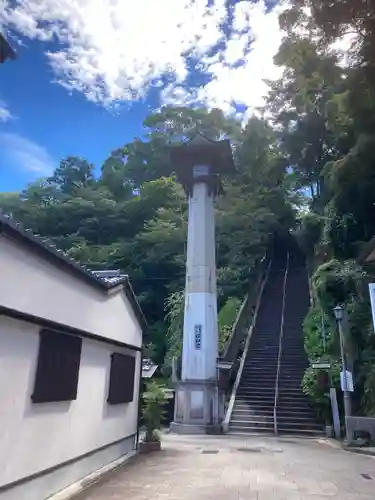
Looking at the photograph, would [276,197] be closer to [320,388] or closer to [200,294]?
[200,294]

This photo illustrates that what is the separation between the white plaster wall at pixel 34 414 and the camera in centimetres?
425

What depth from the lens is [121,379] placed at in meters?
7.70

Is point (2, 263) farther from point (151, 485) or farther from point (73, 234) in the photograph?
point (73, 234)

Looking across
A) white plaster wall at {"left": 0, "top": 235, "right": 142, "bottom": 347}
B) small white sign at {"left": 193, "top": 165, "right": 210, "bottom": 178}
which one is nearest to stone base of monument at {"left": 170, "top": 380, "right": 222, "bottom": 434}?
white plaster wall at {"left": 0, "top": 235, "right": 142, "bottom": 347}

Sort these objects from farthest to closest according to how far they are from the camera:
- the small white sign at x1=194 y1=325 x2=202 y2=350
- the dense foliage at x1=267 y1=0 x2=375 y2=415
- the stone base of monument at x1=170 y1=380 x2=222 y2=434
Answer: the small white sign at x1=194 y1=325 x2=202 y2=350
the stone base of monument at x1=170 y1=380 x2=222 y2=434
the dense foliage at x1=267 y1=0 x2=375 y2=415

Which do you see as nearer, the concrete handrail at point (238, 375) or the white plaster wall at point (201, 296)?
the concrete handrail at point (238, 375)

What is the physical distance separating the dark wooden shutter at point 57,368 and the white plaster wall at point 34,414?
10cm

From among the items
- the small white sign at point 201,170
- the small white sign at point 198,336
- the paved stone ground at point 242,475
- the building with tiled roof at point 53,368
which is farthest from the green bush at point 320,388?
the small white sign at point 201,170

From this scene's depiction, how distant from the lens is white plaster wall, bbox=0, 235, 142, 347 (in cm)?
444

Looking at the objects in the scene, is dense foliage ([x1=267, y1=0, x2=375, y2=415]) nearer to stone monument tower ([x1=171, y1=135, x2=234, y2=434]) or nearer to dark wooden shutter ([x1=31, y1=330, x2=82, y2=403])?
stone monument tower ([x1=171, y1=135, x2=234, y2=434])

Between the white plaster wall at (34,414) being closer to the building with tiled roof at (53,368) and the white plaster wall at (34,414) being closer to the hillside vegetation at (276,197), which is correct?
the building with tiled roof at (53,368)

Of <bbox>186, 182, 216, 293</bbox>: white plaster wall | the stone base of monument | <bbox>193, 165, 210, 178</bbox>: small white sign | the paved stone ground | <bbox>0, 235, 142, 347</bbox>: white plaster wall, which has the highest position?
<bbox>193, 165, 210, 178</bbox>: small white sign

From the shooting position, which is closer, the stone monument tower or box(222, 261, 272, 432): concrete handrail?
box(222, 261, 272, 432): concrete handrail

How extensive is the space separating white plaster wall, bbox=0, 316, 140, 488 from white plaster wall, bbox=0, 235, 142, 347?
27cm
